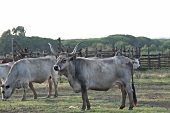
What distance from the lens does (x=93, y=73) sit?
1573 centimetres

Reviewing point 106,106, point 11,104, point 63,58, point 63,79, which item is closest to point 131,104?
point 106,106

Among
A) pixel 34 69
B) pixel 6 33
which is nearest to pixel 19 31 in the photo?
pixel 6 33

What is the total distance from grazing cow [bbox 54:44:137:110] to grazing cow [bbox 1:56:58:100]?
157 inches

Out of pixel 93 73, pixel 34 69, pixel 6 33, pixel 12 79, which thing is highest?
pixel 6 33

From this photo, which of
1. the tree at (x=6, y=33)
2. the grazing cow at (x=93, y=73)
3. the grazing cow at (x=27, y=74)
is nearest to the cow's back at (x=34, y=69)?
the grazing cow at (x=27, y=74)

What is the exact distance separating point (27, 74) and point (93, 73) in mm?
5258

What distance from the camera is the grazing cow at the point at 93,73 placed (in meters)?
15.5

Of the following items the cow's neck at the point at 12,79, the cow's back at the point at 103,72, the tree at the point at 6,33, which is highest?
the tree at the point at 6,33

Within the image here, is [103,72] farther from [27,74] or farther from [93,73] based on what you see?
[27,74]

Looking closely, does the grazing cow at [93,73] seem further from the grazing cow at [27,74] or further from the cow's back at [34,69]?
the cow's back at [34,69]

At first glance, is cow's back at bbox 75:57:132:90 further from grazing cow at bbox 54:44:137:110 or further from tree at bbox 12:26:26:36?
tree at bbox 12:26:26:36

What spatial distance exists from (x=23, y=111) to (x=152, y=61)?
3151 centimetres

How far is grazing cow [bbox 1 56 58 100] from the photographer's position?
61.7ft

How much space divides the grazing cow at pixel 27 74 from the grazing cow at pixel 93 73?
157 inches
